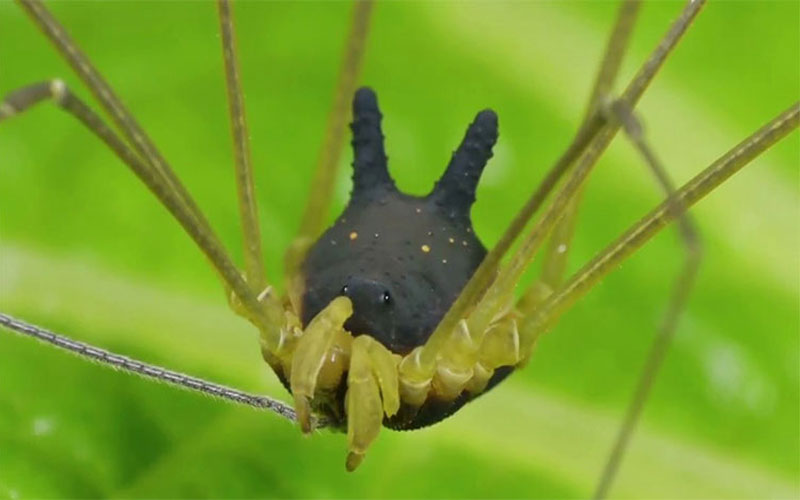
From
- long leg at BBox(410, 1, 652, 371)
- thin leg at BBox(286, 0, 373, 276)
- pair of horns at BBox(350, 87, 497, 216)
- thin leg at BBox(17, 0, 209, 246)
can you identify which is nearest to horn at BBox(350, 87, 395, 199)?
pair of horns at BBox(350, 87, 497, 216)

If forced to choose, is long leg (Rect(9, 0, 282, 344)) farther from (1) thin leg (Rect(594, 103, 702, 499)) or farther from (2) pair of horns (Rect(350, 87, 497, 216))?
(1) thin leg (Rect(594, 103, 702, 499))

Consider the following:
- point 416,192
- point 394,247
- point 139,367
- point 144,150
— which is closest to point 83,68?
point 144,150

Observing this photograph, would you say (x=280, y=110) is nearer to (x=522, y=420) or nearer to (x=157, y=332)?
(x=157, y=332)

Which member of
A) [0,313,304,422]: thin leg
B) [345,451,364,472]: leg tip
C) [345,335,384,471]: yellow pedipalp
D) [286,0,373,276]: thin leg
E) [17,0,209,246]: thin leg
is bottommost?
[0,313,304,422]: thin leg

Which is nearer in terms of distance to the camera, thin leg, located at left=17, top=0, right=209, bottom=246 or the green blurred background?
thin leg, located at left=17, top=0, right=209, bottom=246

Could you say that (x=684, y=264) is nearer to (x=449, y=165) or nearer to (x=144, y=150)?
(x=449, y=165)
